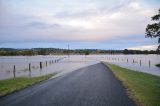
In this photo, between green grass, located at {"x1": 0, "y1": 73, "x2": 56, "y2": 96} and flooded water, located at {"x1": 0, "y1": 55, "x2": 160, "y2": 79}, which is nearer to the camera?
green grass, located at {"x1": 0, "y1": 73, "x2": 56, "y2": 96}

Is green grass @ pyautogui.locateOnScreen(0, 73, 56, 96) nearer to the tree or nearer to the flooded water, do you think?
the flooded water

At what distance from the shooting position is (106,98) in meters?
14.9

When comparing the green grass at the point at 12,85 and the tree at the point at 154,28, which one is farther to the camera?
the tree at the point at 154,28

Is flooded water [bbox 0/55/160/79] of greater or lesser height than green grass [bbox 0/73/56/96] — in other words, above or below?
below

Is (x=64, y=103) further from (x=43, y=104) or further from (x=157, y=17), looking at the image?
(x=157, y=17)

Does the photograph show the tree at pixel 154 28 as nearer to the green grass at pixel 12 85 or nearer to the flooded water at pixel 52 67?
the flooded water at pixel 52 67

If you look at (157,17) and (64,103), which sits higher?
(157,17)

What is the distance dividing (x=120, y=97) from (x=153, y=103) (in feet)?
6.95

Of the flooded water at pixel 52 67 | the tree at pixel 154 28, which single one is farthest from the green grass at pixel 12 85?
the tree at pixel 154 28

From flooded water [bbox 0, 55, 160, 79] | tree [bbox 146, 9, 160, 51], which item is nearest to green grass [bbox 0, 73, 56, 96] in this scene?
flooded water [bbox 0, 55, 160, 79]

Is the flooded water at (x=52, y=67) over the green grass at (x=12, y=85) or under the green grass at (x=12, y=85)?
under

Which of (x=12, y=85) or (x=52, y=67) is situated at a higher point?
(x=12, y=85)

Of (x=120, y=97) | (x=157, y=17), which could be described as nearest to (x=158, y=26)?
(x=157, y=17)

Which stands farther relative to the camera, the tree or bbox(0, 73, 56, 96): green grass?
the tree
